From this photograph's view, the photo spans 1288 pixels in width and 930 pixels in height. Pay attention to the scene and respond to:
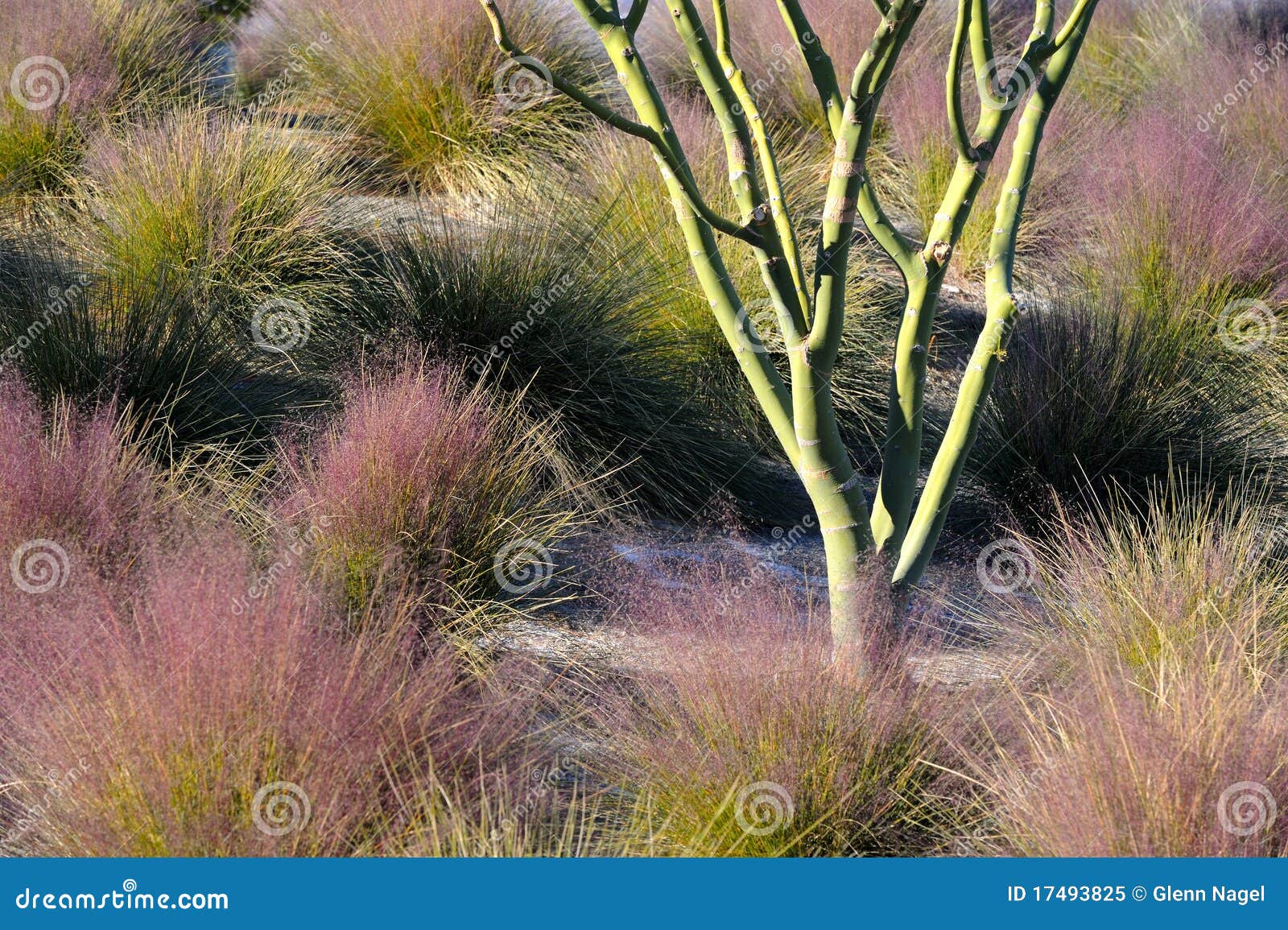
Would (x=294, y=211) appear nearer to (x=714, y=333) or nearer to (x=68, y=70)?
(x=714, y=333)

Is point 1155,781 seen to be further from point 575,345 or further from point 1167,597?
point 575,345

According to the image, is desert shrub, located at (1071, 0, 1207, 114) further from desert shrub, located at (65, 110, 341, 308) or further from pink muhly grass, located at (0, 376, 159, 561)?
pink muhly grass, located at (0, 376, 159, 561)

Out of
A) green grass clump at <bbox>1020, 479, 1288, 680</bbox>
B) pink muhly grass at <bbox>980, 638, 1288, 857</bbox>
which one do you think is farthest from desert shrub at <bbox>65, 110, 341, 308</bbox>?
pink muhly grass at <bbox>980, 638, 1288, 857</bbox>

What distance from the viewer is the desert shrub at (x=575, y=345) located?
4.63 m

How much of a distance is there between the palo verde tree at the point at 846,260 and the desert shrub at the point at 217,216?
2661 millimetres

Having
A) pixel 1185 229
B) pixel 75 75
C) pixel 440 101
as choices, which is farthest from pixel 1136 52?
pixel 75 75

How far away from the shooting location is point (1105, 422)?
4.89 meters

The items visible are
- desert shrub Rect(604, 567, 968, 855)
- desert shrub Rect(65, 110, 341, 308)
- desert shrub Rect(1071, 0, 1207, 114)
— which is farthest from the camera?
desert shrub Rect(1071, 0, 1207, 114)

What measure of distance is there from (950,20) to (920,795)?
794 centimetres

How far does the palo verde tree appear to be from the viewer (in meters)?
2.87

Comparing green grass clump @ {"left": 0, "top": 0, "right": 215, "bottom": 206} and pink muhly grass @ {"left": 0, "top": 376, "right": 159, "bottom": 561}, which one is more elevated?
green grass clump @ {"left": 0, "top": 0, "right": 215, "bottom": 206}

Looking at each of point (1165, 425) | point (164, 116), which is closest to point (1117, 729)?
point (1165, 425)

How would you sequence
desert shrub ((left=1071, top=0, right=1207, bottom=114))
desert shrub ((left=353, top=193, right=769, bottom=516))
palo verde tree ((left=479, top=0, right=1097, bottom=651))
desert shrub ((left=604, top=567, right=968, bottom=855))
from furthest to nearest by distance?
desert shrub ((left=1071, top=0, right=1207, bottom=114)), desert shrub ((left=353, top=193, right=769, bottom=516)), palo verde tree ((left=479, top=0, right=1097, bottom=651)), desert shrub ((left=604, top=567, right=968, bottom=855))

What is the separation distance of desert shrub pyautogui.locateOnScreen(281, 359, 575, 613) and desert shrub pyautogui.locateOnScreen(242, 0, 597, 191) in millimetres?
3272
